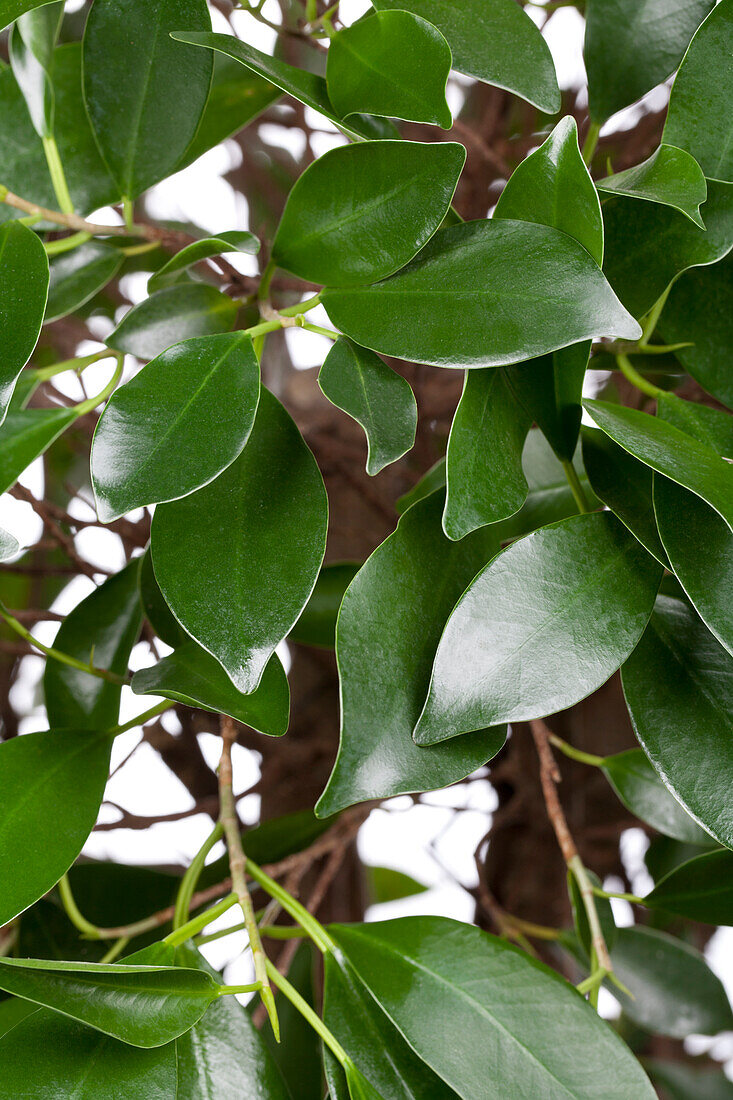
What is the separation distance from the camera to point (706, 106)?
0.34 meters

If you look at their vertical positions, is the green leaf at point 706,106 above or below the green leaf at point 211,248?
below

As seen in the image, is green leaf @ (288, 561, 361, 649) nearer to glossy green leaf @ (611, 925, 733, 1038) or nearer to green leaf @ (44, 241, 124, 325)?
green leaf @ (44, 241, 124, 325)

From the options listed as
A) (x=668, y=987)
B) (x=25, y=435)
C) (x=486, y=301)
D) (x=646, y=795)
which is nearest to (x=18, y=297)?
(x=25, y=435)

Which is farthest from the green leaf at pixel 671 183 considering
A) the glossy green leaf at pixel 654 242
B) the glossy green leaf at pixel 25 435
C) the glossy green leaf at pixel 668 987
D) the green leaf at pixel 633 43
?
the glossy green leaf at pixel 668 987

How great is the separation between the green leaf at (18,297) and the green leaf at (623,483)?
200 millimetres

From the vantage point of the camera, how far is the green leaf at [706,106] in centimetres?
34

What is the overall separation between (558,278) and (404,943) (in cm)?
25

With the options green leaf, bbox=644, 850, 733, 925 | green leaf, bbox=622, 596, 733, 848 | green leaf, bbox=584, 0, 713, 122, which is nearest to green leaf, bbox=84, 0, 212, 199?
green leaf, bbox=584, 0, 713, 122

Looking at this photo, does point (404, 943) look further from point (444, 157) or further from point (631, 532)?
point (444, 157)

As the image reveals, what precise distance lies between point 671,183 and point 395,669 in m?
0.18

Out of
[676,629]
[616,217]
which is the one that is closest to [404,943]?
[676,629]

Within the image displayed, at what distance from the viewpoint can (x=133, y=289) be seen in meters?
0.79

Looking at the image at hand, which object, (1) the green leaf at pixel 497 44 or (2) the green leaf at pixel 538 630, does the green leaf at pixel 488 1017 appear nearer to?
(2) the green leaf at pixel 538 630

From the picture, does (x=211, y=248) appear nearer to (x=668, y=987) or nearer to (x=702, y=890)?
(x=702, y=890)
